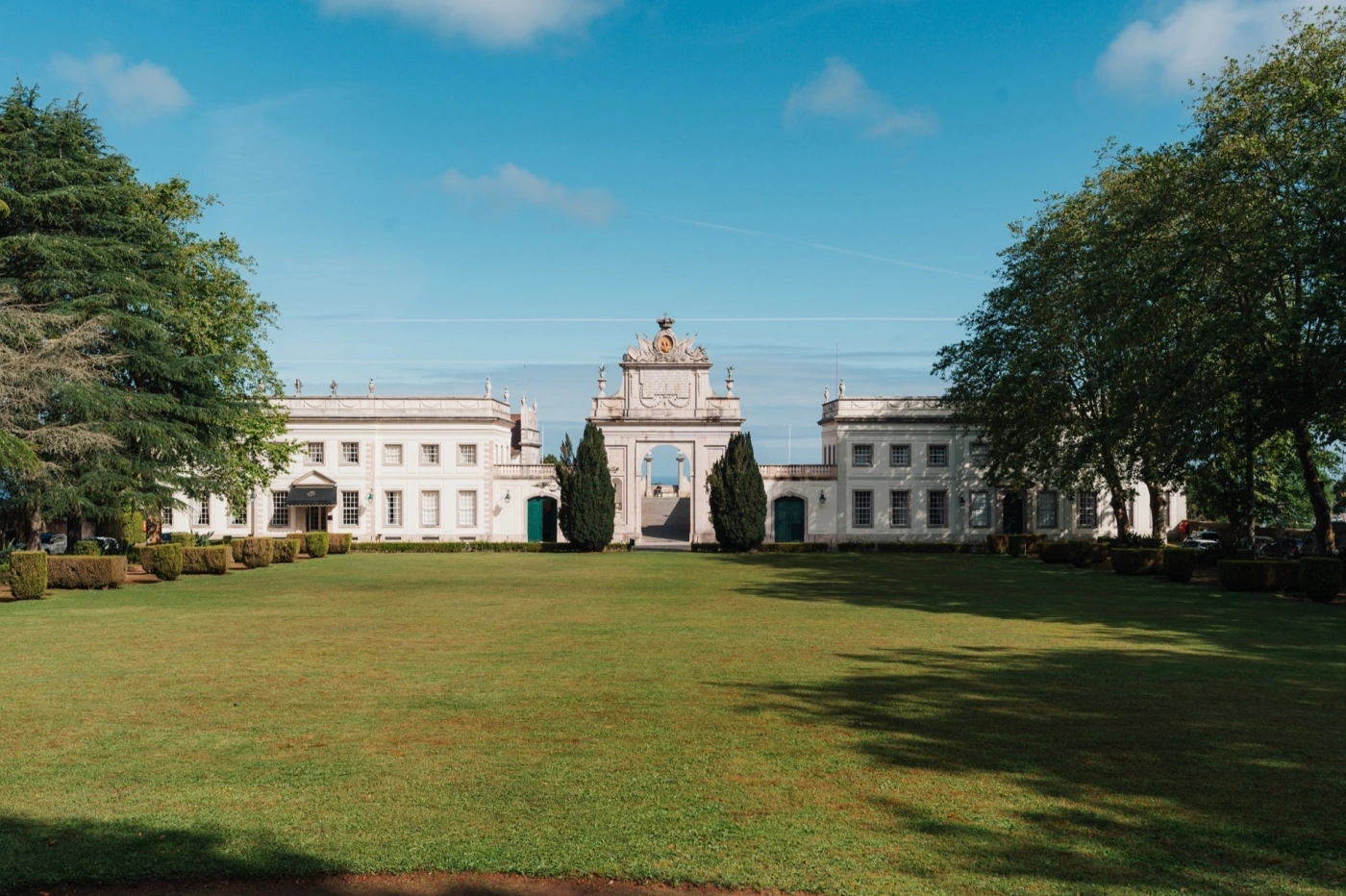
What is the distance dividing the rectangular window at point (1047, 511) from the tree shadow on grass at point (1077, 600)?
19.0 metres

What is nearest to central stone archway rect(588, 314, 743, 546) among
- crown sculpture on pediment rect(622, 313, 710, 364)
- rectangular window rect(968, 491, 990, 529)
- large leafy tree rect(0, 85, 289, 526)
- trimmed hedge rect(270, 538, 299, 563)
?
crown sculpture on pediment rect(622, 313, 710, 364)

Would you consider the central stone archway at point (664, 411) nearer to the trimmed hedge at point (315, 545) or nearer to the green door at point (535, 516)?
the green door at point (535, 516)

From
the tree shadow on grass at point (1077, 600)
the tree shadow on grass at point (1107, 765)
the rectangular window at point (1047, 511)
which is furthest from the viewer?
the rectangular window at point (1047, 511)

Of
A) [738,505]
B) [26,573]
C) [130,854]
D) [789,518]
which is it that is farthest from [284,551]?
[130,854]

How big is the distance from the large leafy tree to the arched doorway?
22695 millimetres

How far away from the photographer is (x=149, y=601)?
23766 mm

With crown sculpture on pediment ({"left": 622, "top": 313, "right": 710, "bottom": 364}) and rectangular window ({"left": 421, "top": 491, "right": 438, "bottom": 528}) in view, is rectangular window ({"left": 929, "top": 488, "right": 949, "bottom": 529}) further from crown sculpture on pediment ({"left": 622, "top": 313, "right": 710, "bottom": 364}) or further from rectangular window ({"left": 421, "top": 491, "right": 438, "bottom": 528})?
rectangular window ({"left": 421, "top": 491, "right": 438, "bottom": 528})

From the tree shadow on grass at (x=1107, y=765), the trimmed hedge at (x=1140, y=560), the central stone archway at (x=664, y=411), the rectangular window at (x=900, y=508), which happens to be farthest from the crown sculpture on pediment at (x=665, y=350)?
the tree shadow on grass at (x=1107, y=765)

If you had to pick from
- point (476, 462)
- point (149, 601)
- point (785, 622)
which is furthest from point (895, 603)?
point (476, 462)

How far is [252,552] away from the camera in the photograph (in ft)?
122

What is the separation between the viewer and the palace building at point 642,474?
5753 cm

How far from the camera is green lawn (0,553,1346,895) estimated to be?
265 inches

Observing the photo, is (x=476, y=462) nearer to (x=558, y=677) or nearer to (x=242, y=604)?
(x=242, y=604)

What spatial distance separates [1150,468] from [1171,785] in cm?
2659
